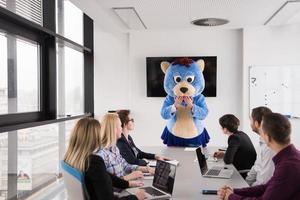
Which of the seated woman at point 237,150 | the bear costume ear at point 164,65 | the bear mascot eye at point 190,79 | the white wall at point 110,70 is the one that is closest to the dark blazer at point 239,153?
the seated woman at point 237,150

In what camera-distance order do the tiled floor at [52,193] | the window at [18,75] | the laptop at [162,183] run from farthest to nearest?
the tiled floor at [52,193]
the window at [18,75]
the laptop at [162,183]

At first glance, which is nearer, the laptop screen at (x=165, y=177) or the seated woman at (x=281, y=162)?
the seated woman at (x=281, y=162)

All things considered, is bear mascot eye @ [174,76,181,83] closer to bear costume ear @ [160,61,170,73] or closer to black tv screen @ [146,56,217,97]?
bear costume ear @ [160,61,170,73]

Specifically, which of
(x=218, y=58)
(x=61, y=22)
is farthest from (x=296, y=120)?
(x=61, y=22)

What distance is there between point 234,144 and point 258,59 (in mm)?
2381

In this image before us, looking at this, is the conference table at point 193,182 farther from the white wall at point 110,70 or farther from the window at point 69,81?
the white wall at point 110,70

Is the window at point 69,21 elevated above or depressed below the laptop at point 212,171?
above

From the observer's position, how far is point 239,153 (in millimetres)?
3479

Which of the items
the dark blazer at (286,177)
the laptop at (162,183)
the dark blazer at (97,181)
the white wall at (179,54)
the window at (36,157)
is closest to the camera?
the dark blazer at (286,177)

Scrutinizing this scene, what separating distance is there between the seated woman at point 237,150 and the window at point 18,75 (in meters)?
2.03

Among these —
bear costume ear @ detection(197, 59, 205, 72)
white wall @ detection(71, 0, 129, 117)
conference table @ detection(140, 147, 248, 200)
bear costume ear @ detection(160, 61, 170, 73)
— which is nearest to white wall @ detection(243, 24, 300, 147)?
bear costume ear @ detection(197, 59, 205, 72)

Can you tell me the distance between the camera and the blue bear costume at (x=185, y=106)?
16.5 ft

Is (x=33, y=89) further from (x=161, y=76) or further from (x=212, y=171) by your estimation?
(x=161, y=76)

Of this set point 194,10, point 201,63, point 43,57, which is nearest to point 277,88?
point 201,63
